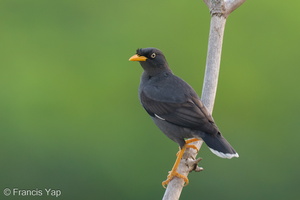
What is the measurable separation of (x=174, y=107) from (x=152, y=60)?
1.86ft

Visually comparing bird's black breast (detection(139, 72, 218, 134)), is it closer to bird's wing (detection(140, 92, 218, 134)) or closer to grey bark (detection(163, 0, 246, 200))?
bird's wing (detection(140, 92, 218, 134))

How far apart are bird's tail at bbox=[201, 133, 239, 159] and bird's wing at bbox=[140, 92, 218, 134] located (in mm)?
50

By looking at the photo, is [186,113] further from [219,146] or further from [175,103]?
[219,146]

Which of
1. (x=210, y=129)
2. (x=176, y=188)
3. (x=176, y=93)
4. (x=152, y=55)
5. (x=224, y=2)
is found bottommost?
(x=176, y=188)

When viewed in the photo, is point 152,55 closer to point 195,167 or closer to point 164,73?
point 164,73

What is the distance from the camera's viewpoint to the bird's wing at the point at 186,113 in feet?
15.0

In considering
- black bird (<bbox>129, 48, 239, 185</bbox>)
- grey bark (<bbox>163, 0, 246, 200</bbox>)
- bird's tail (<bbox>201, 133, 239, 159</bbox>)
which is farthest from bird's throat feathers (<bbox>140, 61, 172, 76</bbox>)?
bird's tail (<bbox>201, 133, 239, 159</bbox>)

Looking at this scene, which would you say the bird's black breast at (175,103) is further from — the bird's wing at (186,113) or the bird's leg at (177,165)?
the bird's leg at (177,165)

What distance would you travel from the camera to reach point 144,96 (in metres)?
4.95

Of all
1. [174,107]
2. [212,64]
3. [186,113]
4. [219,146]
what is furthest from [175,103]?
[219,146]

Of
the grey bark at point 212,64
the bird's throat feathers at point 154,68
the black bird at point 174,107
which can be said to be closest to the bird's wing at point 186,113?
the black bird at point 174,107

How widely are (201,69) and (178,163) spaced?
3.64 metres

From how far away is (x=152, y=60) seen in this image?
5113 millimetres

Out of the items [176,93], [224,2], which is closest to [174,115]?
[176,93]
